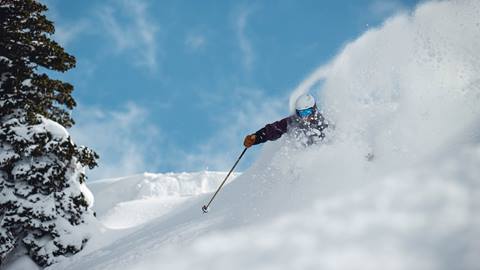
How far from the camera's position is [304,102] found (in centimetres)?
851

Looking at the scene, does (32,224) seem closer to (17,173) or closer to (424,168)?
(17,173)

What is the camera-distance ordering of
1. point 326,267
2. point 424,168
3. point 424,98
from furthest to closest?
point 424,98
point 424,168
point 326,267

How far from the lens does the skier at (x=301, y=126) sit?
8523mm

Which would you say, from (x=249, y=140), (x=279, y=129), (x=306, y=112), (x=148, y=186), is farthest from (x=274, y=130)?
(x=148, y=186)

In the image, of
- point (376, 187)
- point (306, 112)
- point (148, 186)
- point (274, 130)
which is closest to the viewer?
point (376, 187)

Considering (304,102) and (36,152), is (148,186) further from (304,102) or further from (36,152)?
(304,102)

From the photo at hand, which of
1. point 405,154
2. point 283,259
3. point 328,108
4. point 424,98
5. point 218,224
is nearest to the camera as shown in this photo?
point 283,259

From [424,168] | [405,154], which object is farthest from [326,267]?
[405,154]

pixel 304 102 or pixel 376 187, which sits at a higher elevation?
pixel 304 102

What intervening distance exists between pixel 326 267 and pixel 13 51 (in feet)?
35.9

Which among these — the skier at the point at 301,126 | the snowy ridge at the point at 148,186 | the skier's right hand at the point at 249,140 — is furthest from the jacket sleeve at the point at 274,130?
the snowy ridge at the point at 148,186

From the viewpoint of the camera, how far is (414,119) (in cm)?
733

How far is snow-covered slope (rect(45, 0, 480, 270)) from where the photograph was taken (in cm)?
371

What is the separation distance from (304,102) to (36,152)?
7.14 m
